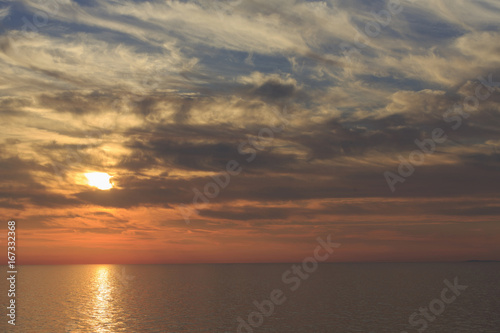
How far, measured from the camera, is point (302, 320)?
8706 cm

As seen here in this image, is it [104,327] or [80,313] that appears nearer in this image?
[104,327]

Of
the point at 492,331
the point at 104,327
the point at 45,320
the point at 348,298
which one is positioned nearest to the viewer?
the point at 492,331

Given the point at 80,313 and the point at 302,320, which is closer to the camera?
the point at 302,320

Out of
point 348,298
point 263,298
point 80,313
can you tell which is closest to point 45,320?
point 80,313

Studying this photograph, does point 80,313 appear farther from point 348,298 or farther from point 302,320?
point 348,298

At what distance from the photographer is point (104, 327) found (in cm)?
8406

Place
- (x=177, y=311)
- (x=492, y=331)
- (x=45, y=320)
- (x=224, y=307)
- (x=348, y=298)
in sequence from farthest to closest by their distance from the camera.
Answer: (x=348, y=298) < (x=224, y=307) < (x=177, y=311) < (x=45, y=320) < (x=492, y=331)

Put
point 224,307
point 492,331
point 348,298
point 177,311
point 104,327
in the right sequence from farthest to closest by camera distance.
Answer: point 348,298
point 224,307
point 177,311
point 104,327
point 492,331

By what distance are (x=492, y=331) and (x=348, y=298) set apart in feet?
184

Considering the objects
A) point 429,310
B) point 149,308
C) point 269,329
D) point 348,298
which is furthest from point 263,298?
point 269,329

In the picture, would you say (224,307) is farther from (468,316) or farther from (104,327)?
(468,316)

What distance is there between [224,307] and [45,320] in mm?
38971

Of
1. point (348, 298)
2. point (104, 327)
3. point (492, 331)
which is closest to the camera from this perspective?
point (492, 331)

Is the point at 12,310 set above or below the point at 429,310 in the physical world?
above
